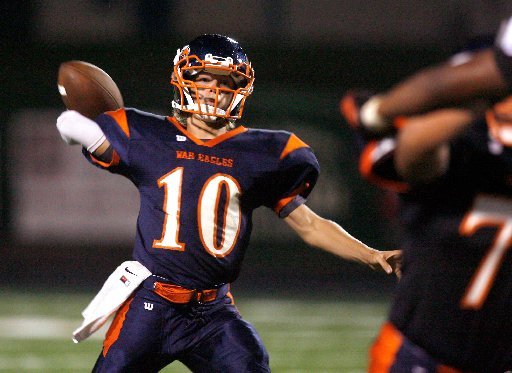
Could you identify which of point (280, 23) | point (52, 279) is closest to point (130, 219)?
point (52, 279)

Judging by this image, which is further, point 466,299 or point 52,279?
point 52,279

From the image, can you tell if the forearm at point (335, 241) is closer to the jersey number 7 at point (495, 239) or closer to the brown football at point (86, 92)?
the brown football at point (86, 92)

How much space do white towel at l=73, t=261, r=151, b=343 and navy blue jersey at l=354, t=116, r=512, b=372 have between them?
131 centimetres

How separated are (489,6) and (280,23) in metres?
11.6

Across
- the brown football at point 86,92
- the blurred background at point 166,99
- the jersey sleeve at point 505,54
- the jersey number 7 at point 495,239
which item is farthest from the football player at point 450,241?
the blurred background at point 166,99

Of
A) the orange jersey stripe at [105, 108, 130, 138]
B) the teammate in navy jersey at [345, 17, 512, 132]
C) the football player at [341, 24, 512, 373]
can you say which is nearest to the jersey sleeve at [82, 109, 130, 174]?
the orange jersey stripe at [105, 108, 130, 138]

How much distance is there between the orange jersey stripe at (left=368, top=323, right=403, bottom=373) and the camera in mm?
2229

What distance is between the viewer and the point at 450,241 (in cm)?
212

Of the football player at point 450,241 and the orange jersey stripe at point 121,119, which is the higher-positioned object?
the football player at point 450,241

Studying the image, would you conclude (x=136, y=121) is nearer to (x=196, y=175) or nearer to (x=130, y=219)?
(x=196, y=175)

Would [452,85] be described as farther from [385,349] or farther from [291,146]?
[291,146]

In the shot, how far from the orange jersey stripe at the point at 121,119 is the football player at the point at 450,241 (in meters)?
1.42

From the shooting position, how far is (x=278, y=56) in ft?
43.1

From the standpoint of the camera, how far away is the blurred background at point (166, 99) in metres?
12.3
